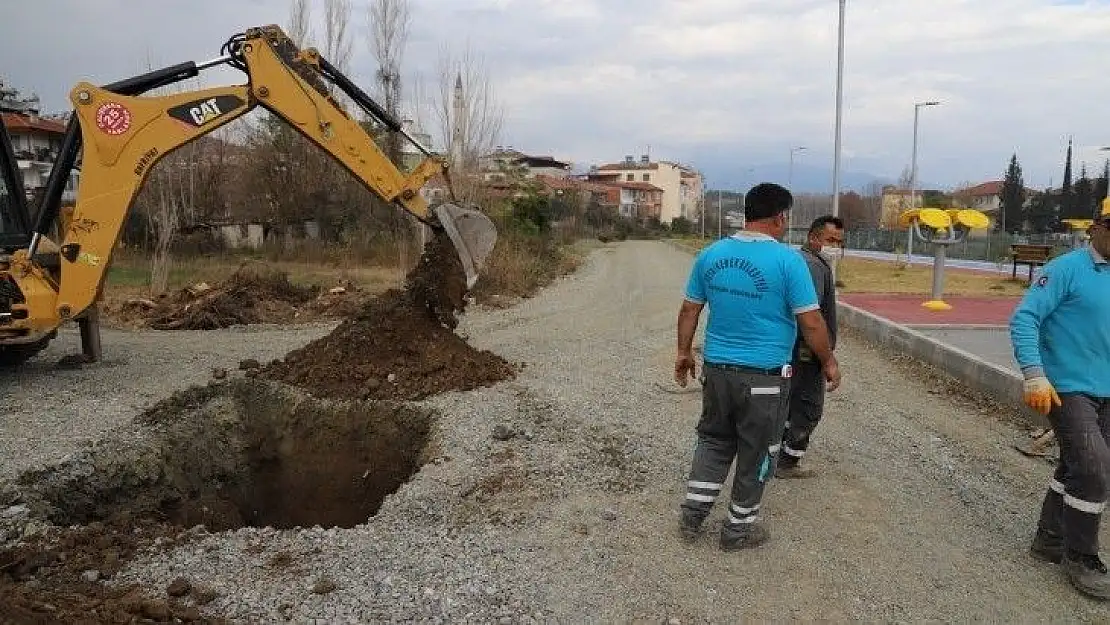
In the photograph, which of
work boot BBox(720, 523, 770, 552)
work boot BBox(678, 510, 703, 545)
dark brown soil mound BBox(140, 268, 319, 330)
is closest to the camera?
work boot BBox(720, 523, 770, 552)

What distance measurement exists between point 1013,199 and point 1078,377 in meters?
77.1

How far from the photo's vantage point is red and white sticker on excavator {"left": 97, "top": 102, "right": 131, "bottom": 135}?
8398 mm

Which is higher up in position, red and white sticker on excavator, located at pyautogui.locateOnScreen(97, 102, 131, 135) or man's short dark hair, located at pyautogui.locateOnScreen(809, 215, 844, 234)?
red and white sticker on excavator, located at pyautogui.locateOnScreen(97, 102, 131, 135)

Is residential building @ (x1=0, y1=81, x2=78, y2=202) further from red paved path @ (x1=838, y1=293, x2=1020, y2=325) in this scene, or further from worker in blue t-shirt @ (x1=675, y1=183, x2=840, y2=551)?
red paved path @ (x1=838, y1=293, x2=1020, y2=325)

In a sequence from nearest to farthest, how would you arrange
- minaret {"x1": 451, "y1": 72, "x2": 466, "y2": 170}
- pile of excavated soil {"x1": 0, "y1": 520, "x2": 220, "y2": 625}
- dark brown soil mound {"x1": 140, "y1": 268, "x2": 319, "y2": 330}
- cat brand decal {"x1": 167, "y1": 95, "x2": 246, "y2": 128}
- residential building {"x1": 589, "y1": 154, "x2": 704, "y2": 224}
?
pile of excavated soil {"x1": 0, "y1": 520, "x2": 220, "y2": 625}
cat brand decal {"x1": 167, "y1": 95, "x2": 246, "y2": 128}
dark brown soil mound {"x1": 140, "y1": 268, "x2": 319, "y2": 330}
minaret {"x1": 451, "y1": 72, "x2": 466, "y2": 170}
residential building {"x1": 589, "y1": 154, "x2": 704, "y2": 224}

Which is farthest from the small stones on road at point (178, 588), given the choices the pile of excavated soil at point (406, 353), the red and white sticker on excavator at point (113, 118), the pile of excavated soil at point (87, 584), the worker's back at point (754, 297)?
the red and white sticker on excavator at point (113, 118)

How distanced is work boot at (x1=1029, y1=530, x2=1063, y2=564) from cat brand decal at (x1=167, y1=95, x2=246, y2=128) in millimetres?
8016

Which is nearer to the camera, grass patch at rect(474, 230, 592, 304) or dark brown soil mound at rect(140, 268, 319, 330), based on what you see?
dark brown soil mound at rect(140, 268, 319, 330)

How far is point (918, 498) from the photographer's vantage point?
554 cm

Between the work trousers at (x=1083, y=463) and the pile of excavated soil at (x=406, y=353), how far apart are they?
5481 millimetres

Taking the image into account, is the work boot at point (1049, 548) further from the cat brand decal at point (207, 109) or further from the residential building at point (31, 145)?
the residential building at point (31, 145)

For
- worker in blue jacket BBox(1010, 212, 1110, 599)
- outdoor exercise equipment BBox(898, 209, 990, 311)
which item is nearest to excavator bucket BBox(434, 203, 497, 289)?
worker in blue jacket BBox(1010, 212, 1110, 599)

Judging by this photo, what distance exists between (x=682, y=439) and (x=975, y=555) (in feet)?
8.54

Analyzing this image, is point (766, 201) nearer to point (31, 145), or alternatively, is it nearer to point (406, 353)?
point (406, 353)
